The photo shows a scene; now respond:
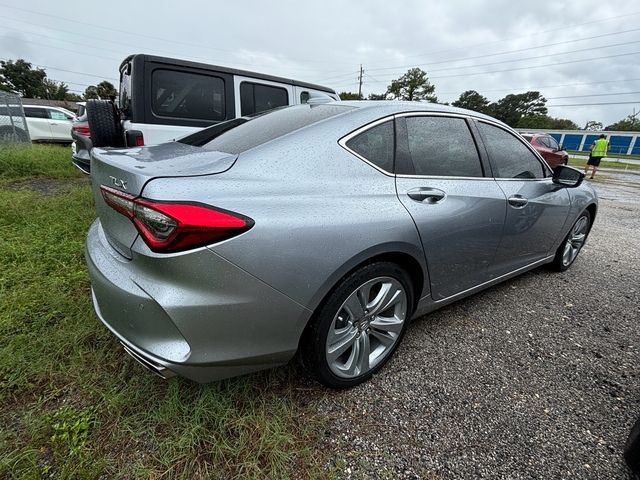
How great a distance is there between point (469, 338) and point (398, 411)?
2.91 ft

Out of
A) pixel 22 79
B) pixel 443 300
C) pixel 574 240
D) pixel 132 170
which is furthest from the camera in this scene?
pixel 22 79

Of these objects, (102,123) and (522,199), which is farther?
(102,123)

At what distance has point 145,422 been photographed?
1501mm

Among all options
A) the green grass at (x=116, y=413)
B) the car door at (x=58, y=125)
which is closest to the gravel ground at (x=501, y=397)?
the green grass at (x=116, y=413)

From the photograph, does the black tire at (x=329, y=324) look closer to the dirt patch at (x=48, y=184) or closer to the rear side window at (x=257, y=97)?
the rear side window at (x=257, y=97)

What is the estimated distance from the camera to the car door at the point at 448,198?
180 centimetres

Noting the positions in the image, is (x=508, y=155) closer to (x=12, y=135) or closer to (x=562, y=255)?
(x=562, y=255)

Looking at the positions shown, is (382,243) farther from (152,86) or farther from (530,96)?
(530,96)

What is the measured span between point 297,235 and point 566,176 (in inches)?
106

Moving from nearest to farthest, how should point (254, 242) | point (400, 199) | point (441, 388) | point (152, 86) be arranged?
1. point (254, 242)
2. point (400, 199)
3. point (441, 388)
4. point (152, 86)

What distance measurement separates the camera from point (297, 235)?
1324mm

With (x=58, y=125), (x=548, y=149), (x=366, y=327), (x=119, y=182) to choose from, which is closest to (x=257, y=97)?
(x=119, y=182)

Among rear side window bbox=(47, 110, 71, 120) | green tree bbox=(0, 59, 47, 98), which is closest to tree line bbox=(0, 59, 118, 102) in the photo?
green tree bbox=(0, 59, 47, 98)

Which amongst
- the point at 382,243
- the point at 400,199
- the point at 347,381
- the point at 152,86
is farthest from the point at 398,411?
the point at 152,86
